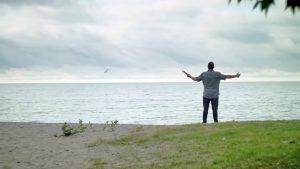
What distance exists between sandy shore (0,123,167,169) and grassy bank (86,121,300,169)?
1.63 ft

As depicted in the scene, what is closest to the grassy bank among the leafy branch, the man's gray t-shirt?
the man's gray t-shirt

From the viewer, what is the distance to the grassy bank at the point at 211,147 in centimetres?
A: 986

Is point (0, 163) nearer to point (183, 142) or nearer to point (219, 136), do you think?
point (183, 142)

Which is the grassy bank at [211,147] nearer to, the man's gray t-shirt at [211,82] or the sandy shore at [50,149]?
the sandy shore at [50,149]

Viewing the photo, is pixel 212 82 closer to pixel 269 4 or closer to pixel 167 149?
pixel 167 149

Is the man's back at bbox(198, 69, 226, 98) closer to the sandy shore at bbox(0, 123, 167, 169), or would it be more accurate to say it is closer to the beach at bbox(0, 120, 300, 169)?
the beach at bbox(0, 120, 300, 169)

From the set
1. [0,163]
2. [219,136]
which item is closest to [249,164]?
[219,136]

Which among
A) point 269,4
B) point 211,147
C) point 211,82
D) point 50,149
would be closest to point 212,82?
point 211,82

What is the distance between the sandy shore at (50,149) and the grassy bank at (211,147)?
50cm

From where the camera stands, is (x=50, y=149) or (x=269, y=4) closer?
(x=269, y=4)

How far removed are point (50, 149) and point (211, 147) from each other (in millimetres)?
5898

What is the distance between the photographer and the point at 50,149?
15.2 metres

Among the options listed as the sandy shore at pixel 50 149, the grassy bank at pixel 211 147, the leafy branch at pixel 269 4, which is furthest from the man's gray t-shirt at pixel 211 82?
the leafy branch at pixel 269 4

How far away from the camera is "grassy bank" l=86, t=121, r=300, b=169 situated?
9.86 meters
